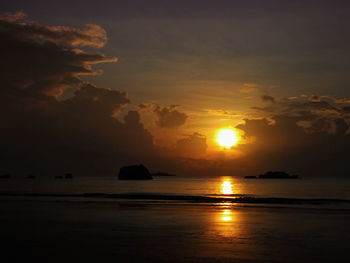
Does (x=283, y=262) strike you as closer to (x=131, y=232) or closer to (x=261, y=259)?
(x=261, y=259)

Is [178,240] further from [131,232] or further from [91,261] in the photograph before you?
[91,261]

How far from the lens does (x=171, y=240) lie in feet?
73.0

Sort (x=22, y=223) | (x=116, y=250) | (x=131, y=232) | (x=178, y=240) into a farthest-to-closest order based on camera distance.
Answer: (x=22, y=223), (x=131, y=232), (x=178, y=240), (x=116, y=250)

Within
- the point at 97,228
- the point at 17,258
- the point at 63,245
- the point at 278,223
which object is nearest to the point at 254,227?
the point at 278,223

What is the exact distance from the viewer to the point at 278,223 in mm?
31188

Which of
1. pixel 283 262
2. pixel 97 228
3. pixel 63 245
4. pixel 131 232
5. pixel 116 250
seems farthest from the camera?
pixel 97 228

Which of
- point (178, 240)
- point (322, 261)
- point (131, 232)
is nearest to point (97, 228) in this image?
point (131, 232)

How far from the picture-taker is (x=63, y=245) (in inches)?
805

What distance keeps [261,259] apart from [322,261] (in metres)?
2.52

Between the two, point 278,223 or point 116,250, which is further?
point 278,223

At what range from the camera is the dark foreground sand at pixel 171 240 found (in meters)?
17.6

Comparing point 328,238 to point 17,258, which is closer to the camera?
point 17,258

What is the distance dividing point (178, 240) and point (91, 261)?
668 cm

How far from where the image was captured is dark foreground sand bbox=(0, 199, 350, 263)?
1762 centimetres
